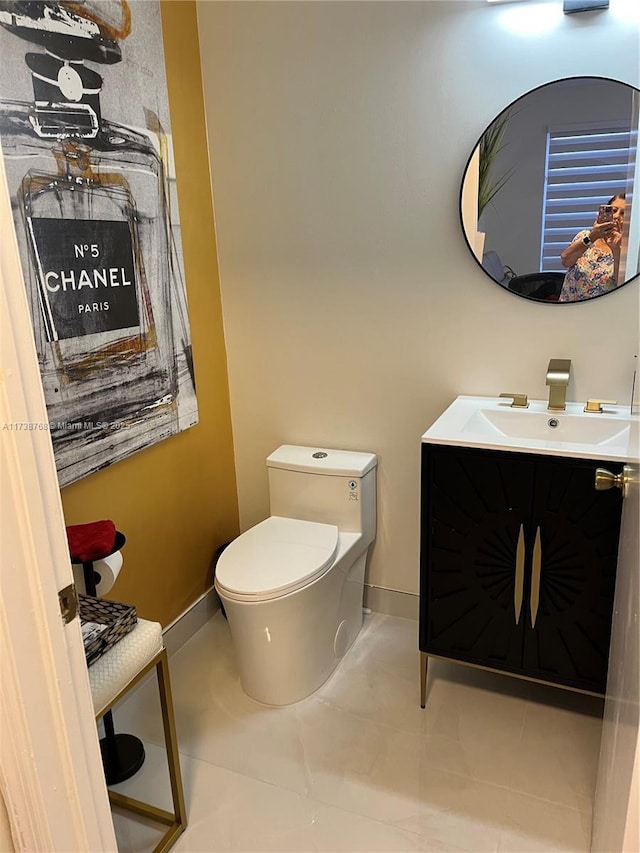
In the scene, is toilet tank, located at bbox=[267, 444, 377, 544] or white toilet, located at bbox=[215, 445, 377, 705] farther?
toilet tank, located at bbox=[267, 444, 377, 544]

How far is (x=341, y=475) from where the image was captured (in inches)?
90.1

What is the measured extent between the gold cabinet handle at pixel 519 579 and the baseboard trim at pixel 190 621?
48.5 inches

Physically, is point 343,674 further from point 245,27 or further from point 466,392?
point 245,27

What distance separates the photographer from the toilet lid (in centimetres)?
194

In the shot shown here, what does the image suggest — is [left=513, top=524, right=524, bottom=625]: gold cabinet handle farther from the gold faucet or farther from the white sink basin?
the gold faucet

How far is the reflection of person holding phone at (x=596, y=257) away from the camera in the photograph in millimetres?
1864

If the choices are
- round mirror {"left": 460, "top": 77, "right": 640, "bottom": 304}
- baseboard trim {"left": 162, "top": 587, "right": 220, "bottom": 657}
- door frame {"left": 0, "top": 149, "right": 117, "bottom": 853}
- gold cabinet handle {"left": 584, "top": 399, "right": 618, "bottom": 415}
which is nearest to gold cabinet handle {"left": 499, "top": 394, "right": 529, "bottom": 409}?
gold cabinet handle {"left": 584, "top": 399, "right": 618, "bottom": 415}

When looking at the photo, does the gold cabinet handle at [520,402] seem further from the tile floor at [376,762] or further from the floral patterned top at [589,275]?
the tile floor at [376,762]

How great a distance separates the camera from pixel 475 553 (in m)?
1.85

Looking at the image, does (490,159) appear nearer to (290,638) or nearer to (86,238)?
(86,238)

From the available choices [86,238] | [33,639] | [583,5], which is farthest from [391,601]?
[583,5]

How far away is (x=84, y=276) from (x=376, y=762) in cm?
163

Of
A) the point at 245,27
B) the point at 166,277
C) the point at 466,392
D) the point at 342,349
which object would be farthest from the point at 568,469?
the point at 245,27

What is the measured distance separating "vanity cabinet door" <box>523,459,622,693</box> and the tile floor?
0.26m
